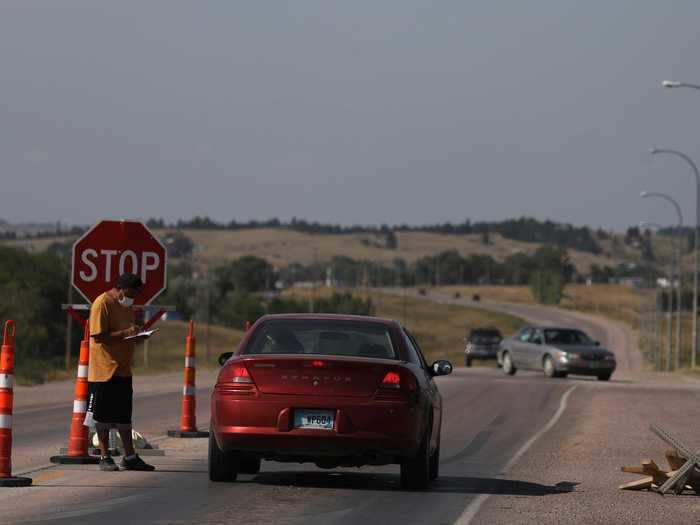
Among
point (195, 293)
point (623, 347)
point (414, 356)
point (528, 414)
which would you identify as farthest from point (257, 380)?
point (195, 293)

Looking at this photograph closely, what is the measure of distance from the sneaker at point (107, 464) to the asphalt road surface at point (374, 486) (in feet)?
0.59

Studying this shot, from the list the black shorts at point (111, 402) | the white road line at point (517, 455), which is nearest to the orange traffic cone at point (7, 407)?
the black shorts at point (111, 402)

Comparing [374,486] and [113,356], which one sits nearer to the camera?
[374,486]

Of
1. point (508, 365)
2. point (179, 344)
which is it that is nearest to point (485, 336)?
point (508, 365)

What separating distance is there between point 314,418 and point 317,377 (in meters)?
0.35

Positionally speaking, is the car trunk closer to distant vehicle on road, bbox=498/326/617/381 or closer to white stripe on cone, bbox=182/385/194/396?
white stripe on cone, bbox=182/385/194/396

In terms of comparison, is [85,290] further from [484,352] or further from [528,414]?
[484,352]

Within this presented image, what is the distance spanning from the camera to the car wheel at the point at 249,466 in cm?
1465

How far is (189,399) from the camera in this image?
63.5 feet

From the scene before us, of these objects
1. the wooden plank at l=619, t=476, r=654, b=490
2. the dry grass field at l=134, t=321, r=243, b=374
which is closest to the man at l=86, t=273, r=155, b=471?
the wooden plank at l=619, t=476, r=654, b=490

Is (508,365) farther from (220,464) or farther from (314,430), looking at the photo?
(314,430)

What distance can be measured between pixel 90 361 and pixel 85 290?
6.41ft

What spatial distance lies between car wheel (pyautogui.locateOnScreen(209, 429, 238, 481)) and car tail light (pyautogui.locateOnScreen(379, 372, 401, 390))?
60.4 inches

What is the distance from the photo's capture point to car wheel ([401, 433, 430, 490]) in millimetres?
13742
